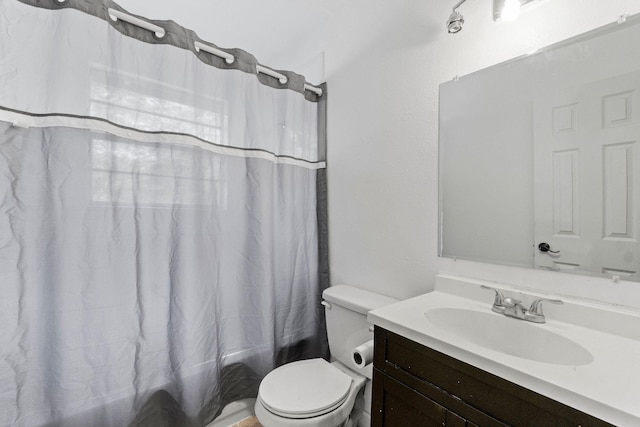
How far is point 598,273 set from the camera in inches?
35.4

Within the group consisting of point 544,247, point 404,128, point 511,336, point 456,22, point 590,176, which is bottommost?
point 511,336

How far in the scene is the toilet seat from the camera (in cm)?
111

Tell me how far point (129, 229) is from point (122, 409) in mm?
732

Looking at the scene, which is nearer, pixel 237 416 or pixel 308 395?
pixel 308 395

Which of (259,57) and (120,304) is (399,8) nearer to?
(259,57)

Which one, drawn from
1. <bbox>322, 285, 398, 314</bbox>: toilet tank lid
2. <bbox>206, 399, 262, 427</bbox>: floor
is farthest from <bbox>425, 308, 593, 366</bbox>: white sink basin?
<bbox>206, 399, 262, 427</bbox>: floor

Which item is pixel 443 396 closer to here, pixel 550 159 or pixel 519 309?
pixel 519 309

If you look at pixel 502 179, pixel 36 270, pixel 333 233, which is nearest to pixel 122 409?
pixel 36 270

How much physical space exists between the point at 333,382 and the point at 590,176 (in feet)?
4.12

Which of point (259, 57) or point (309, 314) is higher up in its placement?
point (259, 57)

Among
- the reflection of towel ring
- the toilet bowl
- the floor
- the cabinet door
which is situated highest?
the reflection of towel ring

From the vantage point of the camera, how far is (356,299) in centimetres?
145

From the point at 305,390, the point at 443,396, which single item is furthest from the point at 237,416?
the point at 443,396

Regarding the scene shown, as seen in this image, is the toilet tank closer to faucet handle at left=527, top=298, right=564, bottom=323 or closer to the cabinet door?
the cabinet door
